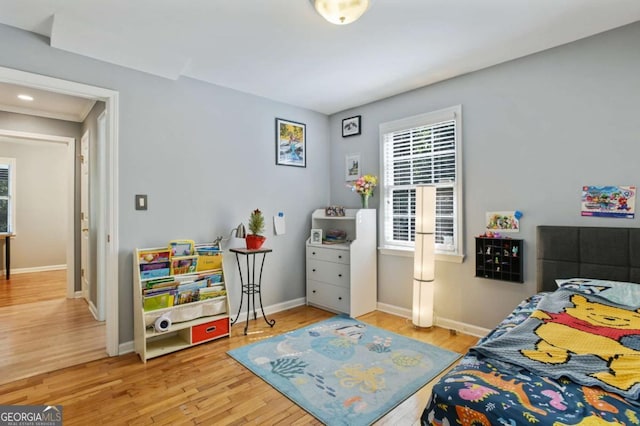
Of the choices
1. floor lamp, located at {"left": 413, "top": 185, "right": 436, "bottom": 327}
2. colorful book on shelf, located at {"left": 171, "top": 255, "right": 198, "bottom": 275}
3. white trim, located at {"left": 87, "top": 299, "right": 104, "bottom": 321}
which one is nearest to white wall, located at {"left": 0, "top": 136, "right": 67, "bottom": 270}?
white trim, located at {"left": 87, "top": 299, "right": 104, "bottom": 321}

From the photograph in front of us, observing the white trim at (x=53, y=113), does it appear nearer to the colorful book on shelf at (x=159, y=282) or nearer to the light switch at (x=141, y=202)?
the light switch at (x=141, y=202)

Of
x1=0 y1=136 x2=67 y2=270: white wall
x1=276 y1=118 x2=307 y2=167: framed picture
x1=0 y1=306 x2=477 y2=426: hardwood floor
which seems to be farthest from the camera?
x1=0 y1=136 x2=67 y2=270: white wall

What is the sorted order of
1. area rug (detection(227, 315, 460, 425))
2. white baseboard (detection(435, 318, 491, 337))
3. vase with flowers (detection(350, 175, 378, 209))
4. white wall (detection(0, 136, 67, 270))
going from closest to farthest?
area rug (detection(227, 315, 460, 425)), white baseboard (detection(435, 318, 491, 337)), vase with flowers (detection(350, 175, 378, 209)), white wall (detection(0, 136, 67, 270))

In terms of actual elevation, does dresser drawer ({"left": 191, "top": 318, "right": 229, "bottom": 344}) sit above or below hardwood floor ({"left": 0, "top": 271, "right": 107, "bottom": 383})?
above

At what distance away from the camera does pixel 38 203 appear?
20.1ft

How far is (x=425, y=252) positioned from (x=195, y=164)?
248cm

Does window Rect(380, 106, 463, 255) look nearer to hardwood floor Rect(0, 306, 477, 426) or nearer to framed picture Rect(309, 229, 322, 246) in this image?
framed picture Rect(309, 229, 322, 246)

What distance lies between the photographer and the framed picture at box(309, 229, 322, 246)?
13.2 ft

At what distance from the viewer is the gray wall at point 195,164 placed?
2.74 meters

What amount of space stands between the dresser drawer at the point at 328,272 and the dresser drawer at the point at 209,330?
4.19ft

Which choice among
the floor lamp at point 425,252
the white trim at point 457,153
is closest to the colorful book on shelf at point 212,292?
the floor lamp at point 425,252

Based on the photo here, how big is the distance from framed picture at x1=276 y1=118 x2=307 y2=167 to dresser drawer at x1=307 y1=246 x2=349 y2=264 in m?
1.12

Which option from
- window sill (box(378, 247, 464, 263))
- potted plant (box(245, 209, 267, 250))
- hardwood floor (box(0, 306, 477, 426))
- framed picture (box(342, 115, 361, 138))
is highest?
framed picture (box(342, 115, 361, 138))

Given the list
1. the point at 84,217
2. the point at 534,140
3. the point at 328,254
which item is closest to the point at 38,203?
the point at 84,217
